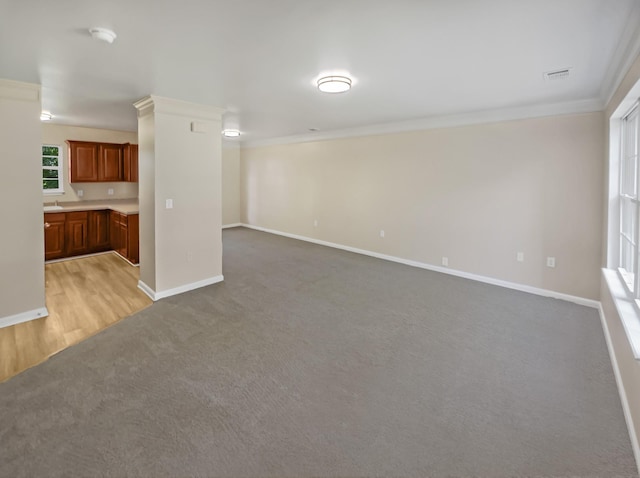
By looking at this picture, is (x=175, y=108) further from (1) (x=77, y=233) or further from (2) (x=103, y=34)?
(1) (x=77, y=233)

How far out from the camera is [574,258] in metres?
4.16

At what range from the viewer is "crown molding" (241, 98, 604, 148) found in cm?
399

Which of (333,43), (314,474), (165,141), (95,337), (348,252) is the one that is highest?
(333,43)

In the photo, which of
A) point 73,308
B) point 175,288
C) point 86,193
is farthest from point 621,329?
point 86,193

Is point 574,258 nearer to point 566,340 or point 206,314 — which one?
point 566,340

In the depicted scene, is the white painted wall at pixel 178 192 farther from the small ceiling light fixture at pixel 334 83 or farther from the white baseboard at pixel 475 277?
the white baseboard at pixel 475 277

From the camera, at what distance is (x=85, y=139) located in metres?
6.40

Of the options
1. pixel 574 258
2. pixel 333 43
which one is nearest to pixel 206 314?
pixel 333 43

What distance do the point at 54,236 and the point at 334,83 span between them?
551 centimetres

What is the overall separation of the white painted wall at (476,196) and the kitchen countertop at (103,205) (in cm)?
359

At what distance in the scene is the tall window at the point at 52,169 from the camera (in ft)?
20.0

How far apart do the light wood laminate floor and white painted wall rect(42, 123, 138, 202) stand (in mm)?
1392

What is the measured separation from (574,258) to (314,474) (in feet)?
13.6

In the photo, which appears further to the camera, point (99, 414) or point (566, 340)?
point (566, 340)
